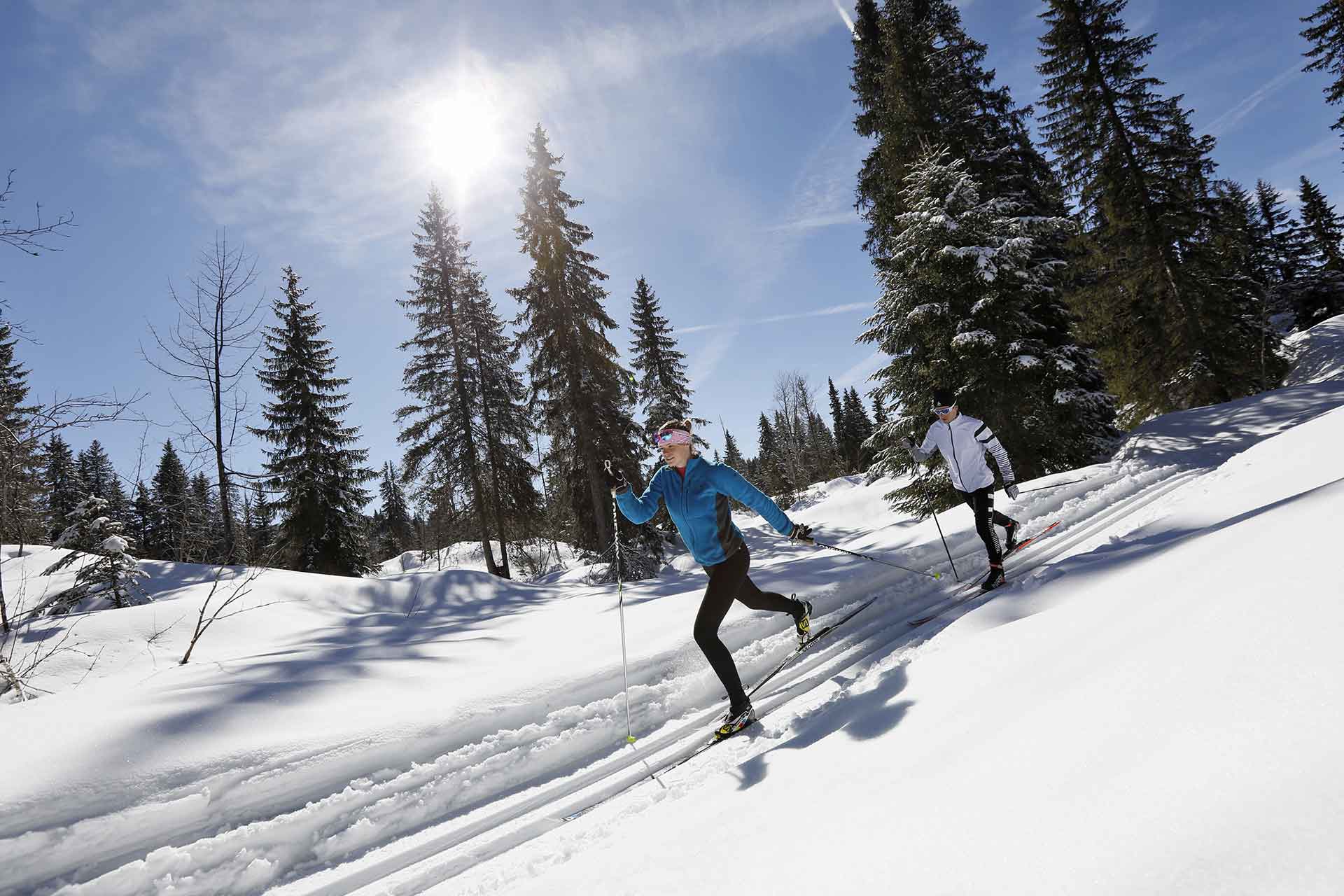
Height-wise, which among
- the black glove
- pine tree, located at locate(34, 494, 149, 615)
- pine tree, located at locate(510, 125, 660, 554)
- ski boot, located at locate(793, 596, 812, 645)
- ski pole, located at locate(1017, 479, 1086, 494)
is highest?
pine tree, located at locate(510, 125, 660, 554)

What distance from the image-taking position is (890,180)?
1600 cm

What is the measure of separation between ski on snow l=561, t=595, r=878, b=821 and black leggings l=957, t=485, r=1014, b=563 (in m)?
1.50

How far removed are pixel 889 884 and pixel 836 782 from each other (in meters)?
0.99

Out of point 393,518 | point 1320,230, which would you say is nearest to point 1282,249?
point 1320,230

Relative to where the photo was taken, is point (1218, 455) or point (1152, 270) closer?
point (1218, 455)

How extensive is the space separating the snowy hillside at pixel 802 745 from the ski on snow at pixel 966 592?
14 cm

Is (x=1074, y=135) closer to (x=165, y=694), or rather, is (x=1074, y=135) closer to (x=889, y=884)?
(x=889, y=884)

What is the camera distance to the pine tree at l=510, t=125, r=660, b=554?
1872cm

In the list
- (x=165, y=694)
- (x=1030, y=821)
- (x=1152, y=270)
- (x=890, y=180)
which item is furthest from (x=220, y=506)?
→ (x=1152, y=270)

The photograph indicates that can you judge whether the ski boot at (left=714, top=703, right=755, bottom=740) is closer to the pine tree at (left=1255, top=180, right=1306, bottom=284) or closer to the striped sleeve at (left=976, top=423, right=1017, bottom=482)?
the striped sleeve at (left=976, top=423, right=1017, bottom=482)

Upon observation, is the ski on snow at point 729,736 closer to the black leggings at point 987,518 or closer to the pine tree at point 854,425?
the black leggings at point 987,518

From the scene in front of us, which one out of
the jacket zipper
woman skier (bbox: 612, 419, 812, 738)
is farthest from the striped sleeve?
woman skier (bbox: 612, 419, 812, 738)

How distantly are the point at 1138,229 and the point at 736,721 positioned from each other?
854 inches

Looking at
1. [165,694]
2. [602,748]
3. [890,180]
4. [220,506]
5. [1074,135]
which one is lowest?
[602,748]
